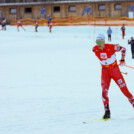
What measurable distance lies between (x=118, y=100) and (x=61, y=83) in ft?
11.4

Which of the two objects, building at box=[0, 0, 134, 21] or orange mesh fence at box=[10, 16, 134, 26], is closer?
orange mesh fence at box=[10, 16, 134, 26]

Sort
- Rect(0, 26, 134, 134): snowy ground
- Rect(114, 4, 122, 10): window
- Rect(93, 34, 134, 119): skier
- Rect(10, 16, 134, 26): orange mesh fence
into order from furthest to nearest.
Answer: Rect(114, 4, 122, 10): window, Rect(10, 16, 134, 26): orange mesh fence, Rect(93, 34, 134, 119): skier, Rect(0, 26, 134, 134): snowy ground

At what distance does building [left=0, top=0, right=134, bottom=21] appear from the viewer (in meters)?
41.5

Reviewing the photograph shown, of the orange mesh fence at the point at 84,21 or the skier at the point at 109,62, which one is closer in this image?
the skier at the point at 109,62

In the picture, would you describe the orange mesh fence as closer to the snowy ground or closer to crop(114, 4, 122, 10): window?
crop(114, 4, 122, 10): window

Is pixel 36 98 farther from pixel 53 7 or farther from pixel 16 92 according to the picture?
pixel 53 7

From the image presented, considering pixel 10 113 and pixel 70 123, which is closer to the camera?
pixel 70 123

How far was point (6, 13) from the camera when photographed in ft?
152

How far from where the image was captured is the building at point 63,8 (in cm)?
4150

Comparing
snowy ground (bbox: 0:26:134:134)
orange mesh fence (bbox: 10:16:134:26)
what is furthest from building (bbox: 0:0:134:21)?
snowy ground (bbox: 0:26:134:134)

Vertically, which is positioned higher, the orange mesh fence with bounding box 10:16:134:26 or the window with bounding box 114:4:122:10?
the window with bounding box 114:4:122:10

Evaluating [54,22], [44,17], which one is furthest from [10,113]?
[44,17]

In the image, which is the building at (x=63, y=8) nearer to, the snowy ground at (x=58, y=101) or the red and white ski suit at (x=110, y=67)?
the snowy ground at (x=58, y=101)

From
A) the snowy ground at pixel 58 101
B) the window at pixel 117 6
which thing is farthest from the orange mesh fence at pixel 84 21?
the snowy ground at pixel 58 101
